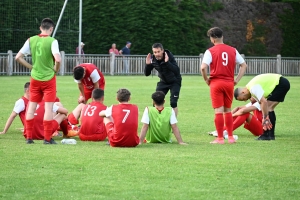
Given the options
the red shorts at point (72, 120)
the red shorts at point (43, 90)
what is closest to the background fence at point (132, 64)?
the red shorts at point (72, 120)

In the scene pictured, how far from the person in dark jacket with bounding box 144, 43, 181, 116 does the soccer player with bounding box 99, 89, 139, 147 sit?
263cm

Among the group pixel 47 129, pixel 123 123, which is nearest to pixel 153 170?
pixel 123 123

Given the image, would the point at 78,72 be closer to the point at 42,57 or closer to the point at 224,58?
the point at 42,57

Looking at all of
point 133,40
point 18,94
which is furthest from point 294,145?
point 133,40

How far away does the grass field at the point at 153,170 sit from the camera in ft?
26.0

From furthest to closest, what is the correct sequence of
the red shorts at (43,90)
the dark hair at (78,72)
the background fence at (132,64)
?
the background fence at (132,64) < the dark hair at (78,72) < the red shorts at (43,90)

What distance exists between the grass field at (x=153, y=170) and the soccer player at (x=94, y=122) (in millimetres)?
232

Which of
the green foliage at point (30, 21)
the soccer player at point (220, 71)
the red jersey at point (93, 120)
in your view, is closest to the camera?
the soccer player at point (220, 71)

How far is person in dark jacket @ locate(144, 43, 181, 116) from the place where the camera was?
14.2 m

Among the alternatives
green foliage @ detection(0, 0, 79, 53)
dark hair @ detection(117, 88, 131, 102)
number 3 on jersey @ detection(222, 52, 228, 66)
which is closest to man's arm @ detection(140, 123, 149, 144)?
dark hair @ detection(117, 88, 131, 102)

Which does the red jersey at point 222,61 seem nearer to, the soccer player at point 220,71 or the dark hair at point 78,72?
the soccer player at point 220,71

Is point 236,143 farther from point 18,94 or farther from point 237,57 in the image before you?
point 18,94

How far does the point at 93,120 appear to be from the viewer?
501 inches

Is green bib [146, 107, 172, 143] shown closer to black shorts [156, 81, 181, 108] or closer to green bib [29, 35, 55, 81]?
green bib [29, 35, 55, 81]
